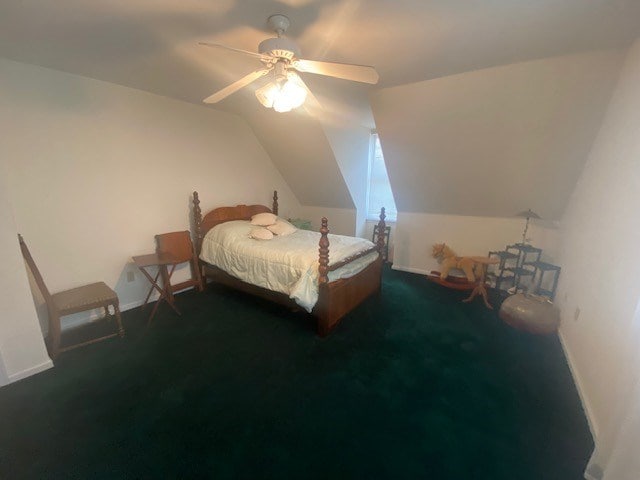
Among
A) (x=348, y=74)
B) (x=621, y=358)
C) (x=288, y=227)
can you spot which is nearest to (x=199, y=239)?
(x=288, y=227)

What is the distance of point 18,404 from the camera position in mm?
1873

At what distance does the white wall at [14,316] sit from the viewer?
6.27 feet

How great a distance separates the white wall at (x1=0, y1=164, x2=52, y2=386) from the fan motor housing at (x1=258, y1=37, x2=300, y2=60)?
1.93 meters

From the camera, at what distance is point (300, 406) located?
6.15ft

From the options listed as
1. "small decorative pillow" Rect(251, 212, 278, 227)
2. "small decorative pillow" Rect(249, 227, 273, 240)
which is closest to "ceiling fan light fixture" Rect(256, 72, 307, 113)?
"small decorative pillow" Rect(249, 227, 273, 240)

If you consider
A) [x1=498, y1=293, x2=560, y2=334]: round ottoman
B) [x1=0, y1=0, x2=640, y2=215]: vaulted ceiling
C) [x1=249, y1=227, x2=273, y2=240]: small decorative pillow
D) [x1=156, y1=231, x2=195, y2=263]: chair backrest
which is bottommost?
[x1=498, y1=293, x2=560, y2=334]: round ottoman

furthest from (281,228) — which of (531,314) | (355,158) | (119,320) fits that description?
(531,314)

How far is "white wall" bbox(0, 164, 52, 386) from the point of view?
1912mm

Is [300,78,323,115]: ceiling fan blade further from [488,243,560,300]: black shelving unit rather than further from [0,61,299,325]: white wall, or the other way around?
[488,243,560,300]: black shelving unit

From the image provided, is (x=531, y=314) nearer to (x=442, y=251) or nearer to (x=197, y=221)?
(x=442, y=251)

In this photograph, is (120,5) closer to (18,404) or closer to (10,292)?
(10,292)

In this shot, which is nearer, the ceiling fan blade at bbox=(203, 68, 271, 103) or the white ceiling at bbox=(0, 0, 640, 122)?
the white ceiling at bbox=(0, 0, 640, 122)

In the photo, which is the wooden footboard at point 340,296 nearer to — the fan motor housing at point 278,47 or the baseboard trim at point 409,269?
the baseboard trim at point 409,269

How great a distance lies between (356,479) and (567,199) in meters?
3.52
